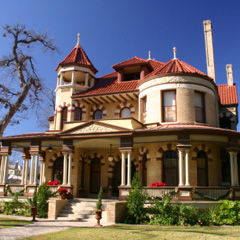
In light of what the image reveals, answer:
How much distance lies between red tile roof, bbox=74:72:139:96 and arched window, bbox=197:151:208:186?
7.08 m

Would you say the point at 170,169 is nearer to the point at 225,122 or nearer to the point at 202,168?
the point at 202,168

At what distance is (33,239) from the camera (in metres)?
10.3

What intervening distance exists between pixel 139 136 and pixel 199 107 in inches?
195

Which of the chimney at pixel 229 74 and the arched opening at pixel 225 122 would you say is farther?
the chimney at pixel 229 74

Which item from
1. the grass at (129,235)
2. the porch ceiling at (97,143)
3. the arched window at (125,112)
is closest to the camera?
the grass at (129,235)

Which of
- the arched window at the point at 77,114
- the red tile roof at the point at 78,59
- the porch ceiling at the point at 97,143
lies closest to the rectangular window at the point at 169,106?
the porch ceiling at the point at 97,143

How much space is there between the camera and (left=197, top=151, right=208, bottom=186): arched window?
61.6 ft

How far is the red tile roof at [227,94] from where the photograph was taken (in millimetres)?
25136

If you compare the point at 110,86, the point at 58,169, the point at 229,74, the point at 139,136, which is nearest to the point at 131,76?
the point at 110,86

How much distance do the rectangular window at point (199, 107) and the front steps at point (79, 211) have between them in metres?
8.27

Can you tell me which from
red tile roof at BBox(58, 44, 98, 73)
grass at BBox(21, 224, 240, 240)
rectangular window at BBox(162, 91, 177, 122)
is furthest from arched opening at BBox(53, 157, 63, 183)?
grass at BBox(21, 224, 240, 240)

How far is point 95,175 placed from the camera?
74.4 ft

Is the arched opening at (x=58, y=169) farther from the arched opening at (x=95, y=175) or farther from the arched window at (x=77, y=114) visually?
the arched window at (x=77, y=114)

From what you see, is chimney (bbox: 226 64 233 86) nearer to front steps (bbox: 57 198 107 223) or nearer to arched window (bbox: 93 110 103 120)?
arched window (bbox: 93 110 103 120)
